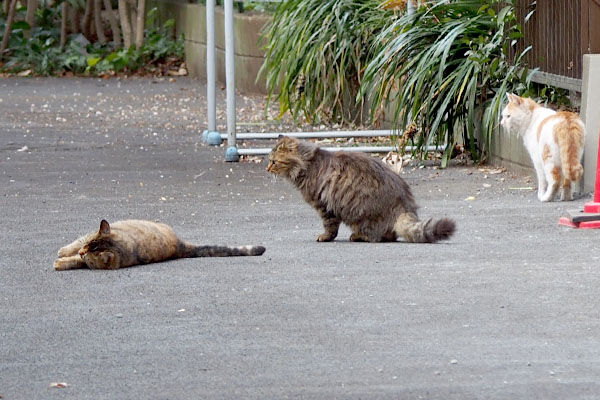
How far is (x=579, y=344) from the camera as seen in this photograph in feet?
15.5

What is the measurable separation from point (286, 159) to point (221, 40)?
12167 mm

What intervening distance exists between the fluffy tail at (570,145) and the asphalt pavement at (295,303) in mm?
245

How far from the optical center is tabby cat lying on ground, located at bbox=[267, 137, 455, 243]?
720 centimetres

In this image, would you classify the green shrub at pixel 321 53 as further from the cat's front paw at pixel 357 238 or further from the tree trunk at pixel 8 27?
the tree trunk at pixel 8 27

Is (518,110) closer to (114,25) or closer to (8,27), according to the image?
(8,27)

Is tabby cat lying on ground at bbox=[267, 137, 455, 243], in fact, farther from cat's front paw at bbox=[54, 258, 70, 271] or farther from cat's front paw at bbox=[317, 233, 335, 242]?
cat's front paw at bbox=[54, 258, 70, 271]

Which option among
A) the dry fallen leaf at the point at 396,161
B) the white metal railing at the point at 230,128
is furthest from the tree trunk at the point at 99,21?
the dry fallen leaf at the point at 396,161

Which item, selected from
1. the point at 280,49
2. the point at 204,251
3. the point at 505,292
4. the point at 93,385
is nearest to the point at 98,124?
the point at 280,49

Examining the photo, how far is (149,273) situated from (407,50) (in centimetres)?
536

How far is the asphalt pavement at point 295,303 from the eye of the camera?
4316 millimetres

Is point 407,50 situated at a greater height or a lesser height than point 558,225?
greater

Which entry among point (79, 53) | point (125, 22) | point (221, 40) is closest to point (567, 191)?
point (221, 40)

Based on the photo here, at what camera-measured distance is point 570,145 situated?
8.48 metres

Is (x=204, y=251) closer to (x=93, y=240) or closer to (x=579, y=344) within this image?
(x=93, y=240)
